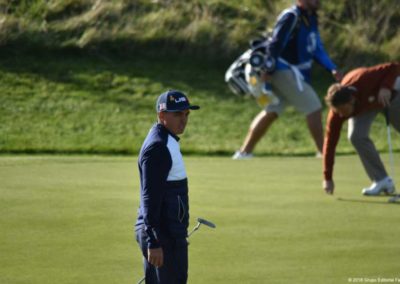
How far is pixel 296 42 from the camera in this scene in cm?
1467

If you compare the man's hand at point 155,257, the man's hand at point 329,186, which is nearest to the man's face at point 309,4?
the man's hand at point 329,186

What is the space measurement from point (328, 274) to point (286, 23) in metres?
6.73

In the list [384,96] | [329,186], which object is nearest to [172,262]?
[329,186]

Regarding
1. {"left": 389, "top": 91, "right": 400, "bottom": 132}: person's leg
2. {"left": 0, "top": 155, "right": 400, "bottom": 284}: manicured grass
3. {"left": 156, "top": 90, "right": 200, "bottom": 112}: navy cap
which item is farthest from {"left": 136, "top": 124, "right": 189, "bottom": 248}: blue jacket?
{"left": 389, "top": 91, "right": 400, "bottom": 132}: person's leg

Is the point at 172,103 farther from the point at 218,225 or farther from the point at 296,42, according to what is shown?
the point at 296,42

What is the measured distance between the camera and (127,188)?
11.9 meters

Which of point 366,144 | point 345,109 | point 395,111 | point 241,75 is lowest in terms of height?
point 241,75

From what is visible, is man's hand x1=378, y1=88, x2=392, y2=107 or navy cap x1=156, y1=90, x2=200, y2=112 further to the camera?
man's hand x1=378, y1=88, x2=392, y2=107

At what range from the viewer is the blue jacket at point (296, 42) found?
14.3m

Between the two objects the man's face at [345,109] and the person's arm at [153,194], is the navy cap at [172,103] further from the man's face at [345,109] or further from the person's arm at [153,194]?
the man's face at [345,109]

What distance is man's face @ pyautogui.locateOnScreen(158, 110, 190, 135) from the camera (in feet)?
21.6

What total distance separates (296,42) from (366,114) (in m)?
3.33

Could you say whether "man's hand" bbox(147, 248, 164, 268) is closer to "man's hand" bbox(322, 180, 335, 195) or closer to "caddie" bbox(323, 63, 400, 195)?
"caddie" bbox(323, 63, 400, 195)

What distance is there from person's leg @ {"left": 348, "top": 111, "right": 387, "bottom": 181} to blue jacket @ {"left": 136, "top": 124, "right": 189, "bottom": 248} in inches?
201
